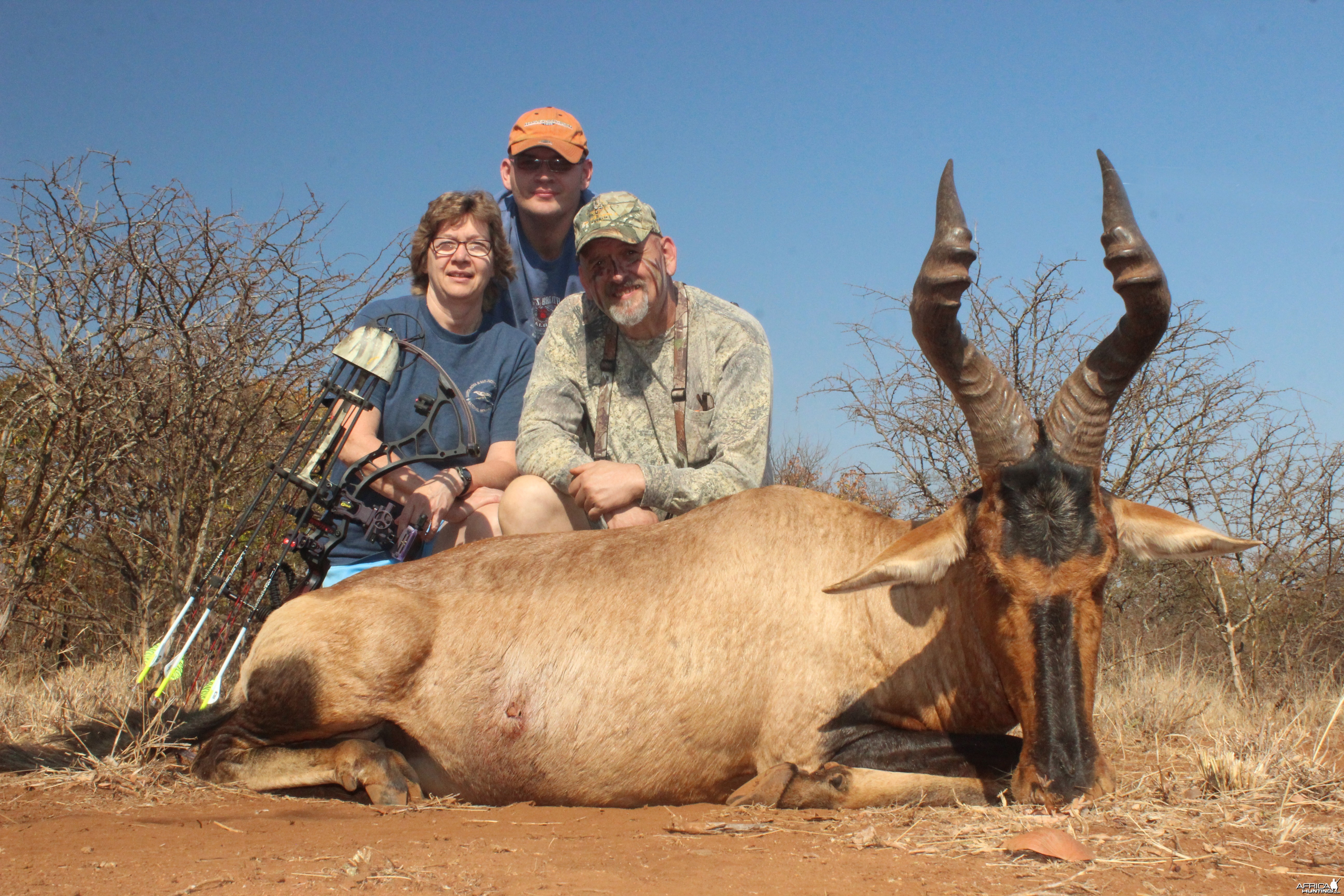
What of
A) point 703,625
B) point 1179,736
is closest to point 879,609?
point 703,625

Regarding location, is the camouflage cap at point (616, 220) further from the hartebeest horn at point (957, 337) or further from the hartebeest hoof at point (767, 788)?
the hartebeest hoof at point (767, 788)

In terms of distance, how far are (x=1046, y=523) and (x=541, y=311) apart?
5.31 m

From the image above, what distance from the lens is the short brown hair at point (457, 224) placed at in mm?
7766

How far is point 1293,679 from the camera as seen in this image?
8547 mm

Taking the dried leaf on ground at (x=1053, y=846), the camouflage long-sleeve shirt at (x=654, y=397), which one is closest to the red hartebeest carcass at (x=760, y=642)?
the dried leaf on ground at (x=1053, y=846)

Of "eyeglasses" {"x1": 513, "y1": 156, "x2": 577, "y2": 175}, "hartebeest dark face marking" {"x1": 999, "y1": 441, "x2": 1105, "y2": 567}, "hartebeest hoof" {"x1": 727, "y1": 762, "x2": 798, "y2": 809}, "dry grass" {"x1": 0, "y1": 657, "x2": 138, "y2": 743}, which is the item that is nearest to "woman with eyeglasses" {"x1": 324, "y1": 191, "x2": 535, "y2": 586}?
A: "eyeglasses" {"x1": 513, "y1": 156, "x2": 577, "y2": 175}

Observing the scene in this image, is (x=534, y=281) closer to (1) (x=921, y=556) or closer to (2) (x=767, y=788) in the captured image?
(1) (x=921, y=556)

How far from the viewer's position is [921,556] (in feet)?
14.2

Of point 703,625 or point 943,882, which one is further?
point 703,625

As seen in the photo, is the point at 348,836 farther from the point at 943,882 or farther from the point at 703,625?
the point at 943,882

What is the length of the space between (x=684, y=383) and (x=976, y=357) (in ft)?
8.03

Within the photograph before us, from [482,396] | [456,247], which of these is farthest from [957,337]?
[456,247]

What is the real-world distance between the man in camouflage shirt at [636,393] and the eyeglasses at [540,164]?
5.72 feet

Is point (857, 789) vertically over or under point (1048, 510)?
under
